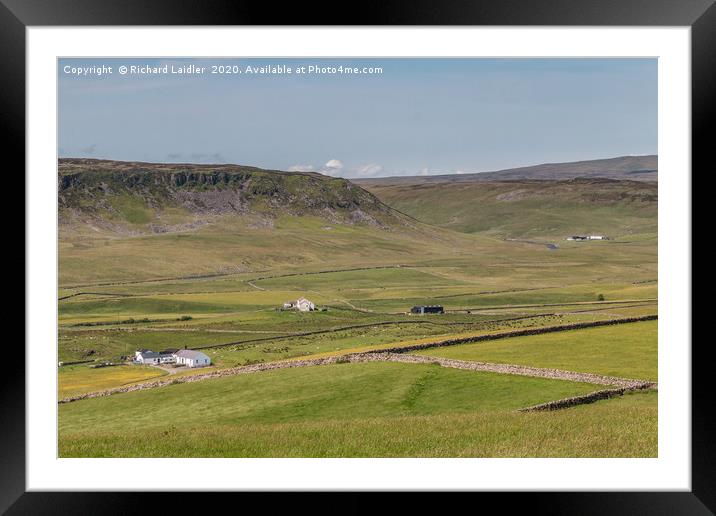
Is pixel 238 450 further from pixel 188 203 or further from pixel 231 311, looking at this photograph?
pixel 188 203

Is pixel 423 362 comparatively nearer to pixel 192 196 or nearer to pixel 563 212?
pixel 192 196

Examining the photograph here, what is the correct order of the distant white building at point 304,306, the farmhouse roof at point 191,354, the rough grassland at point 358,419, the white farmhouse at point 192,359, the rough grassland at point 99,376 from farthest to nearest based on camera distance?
1. the distant white building at point 304,306
2. the farmhouse roof at point 191,354
3. the white farmhouse at point 192,359
4. the rough grassland at point 99,376
5. the rough grassland at point 358,419

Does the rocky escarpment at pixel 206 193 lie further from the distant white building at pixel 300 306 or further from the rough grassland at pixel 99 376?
the rough grassland at pixel 99 376

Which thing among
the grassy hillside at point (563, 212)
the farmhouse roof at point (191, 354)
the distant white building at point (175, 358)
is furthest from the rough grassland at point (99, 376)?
the grassy hillside at point (563, 212)

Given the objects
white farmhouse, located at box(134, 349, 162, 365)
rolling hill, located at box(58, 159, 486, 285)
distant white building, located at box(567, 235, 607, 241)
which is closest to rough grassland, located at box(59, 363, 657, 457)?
white farmhouse, located at box(134, 349, 162, 365)

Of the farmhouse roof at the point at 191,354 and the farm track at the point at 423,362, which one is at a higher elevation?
the farm track at the point at 423,362

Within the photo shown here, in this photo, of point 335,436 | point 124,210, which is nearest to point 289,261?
point 124,210

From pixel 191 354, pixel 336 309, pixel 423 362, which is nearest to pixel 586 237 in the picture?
pixel 336 309

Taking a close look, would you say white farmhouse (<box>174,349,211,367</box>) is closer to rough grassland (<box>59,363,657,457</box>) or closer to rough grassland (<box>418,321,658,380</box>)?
rough grassland (<box>59,363,657,457</box>)
